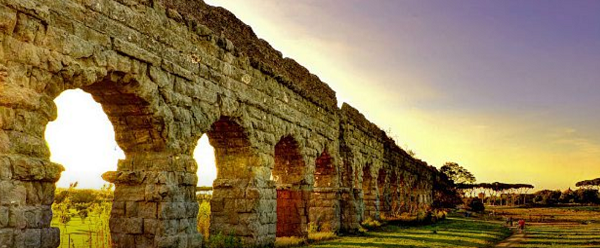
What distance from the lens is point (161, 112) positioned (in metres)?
8.16

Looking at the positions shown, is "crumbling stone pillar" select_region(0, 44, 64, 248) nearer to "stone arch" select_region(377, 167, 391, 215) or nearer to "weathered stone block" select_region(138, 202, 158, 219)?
"weathered stone block" select_region(138, 202, 158, 219)

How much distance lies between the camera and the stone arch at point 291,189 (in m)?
14.0

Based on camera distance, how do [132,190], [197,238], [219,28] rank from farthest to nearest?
[219,28] < [197,238] < [132,190]

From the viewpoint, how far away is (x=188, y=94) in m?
8.93

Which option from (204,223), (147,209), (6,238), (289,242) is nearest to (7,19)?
(6,238)

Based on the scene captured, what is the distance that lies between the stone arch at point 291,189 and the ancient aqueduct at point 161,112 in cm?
3

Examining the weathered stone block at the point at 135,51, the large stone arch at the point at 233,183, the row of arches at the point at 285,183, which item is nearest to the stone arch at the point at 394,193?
the row of arches at the point at 285,183

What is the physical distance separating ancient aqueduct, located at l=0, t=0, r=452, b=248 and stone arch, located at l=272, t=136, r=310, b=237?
0.11 feet

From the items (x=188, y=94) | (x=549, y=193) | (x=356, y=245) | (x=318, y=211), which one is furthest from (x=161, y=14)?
(x=549, y=193)

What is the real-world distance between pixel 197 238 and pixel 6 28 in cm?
471

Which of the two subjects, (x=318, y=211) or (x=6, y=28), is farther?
(x=318, y=211)

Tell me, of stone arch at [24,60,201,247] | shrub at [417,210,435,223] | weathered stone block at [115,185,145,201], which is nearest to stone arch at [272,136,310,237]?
stone arch at [24,60,201,247]

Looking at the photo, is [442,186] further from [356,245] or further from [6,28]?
[6,28]

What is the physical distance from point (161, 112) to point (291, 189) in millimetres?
7012
